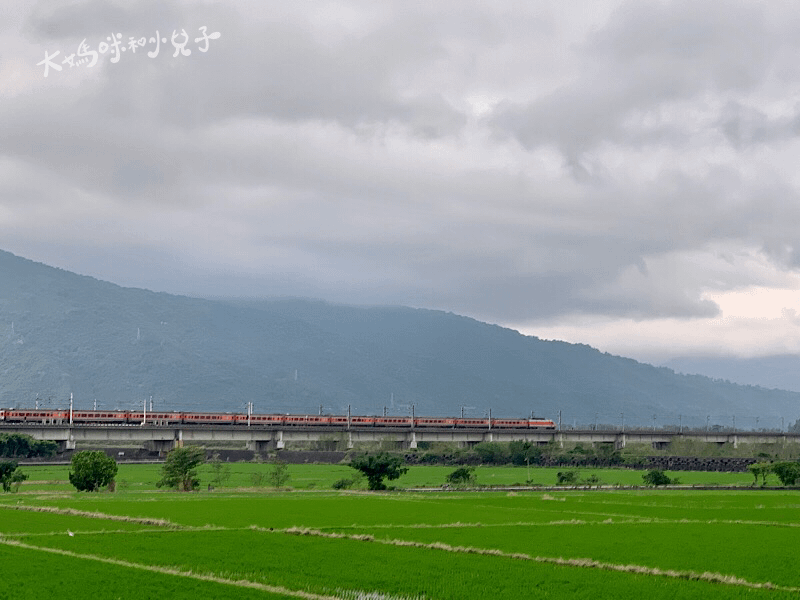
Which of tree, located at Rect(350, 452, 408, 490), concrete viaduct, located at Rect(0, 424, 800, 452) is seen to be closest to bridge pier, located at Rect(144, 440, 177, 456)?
concrete viaduct, located at Rect(0, 424, 800, 452)

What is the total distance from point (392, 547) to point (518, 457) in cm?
11681

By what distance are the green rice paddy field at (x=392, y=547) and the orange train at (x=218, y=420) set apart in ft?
203

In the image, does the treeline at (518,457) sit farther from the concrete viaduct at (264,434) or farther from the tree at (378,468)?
the tree at (378,468)

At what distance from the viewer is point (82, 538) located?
4672 centimetres

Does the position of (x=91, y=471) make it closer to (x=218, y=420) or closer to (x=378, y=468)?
(x=378, y=468)

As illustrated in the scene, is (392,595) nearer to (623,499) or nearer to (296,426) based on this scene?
(623,499)

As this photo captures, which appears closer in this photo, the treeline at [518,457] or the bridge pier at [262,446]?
the treeline at [518,457]

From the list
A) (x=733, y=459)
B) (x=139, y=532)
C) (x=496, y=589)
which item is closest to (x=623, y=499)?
(x=139, y=532)

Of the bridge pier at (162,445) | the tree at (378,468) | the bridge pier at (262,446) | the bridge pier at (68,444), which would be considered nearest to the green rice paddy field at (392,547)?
the tree at (378,468)

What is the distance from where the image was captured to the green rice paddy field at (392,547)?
1347 inches

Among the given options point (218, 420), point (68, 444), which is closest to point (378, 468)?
point (68, 444)

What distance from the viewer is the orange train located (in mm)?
140125

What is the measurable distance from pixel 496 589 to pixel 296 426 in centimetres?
12912

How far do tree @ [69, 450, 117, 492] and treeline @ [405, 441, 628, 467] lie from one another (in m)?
75.9
